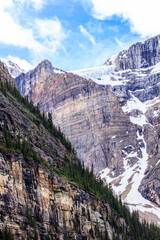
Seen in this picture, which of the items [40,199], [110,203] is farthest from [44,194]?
[110,203]

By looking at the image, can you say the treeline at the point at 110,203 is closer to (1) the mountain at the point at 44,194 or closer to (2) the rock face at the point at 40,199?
(1) the mountain at the point at 44,194

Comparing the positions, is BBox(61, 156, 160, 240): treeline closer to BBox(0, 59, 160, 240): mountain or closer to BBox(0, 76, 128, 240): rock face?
BBox(0, 59, 160, 240): mountain

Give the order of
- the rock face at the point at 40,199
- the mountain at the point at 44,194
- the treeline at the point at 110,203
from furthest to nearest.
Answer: the treeline at the point at 110,203 → the mountain at the point at 44,194 → the rock face at the point at 40,199

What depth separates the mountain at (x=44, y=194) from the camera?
82188 mm

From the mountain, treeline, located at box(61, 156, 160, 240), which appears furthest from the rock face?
treeline, located at box(61, 156, 160, 240)

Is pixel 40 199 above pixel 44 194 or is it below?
below

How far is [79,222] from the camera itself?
349 feet

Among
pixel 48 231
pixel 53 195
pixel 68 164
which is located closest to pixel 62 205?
pixel 53 195

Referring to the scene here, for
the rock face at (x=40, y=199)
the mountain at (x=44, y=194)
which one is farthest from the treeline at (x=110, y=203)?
the rock face at (x=40, y=199)

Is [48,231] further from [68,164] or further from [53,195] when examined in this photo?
[68,164]

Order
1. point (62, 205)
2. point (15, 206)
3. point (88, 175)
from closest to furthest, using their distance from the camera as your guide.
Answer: point (15, 206) < point (62, 205) < point (88, 175)

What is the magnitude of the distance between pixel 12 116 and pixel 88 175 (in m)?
47.2

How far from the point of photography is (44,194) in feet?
319

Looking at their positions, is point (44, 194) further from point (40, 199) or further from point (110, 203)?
point (110, 203)
